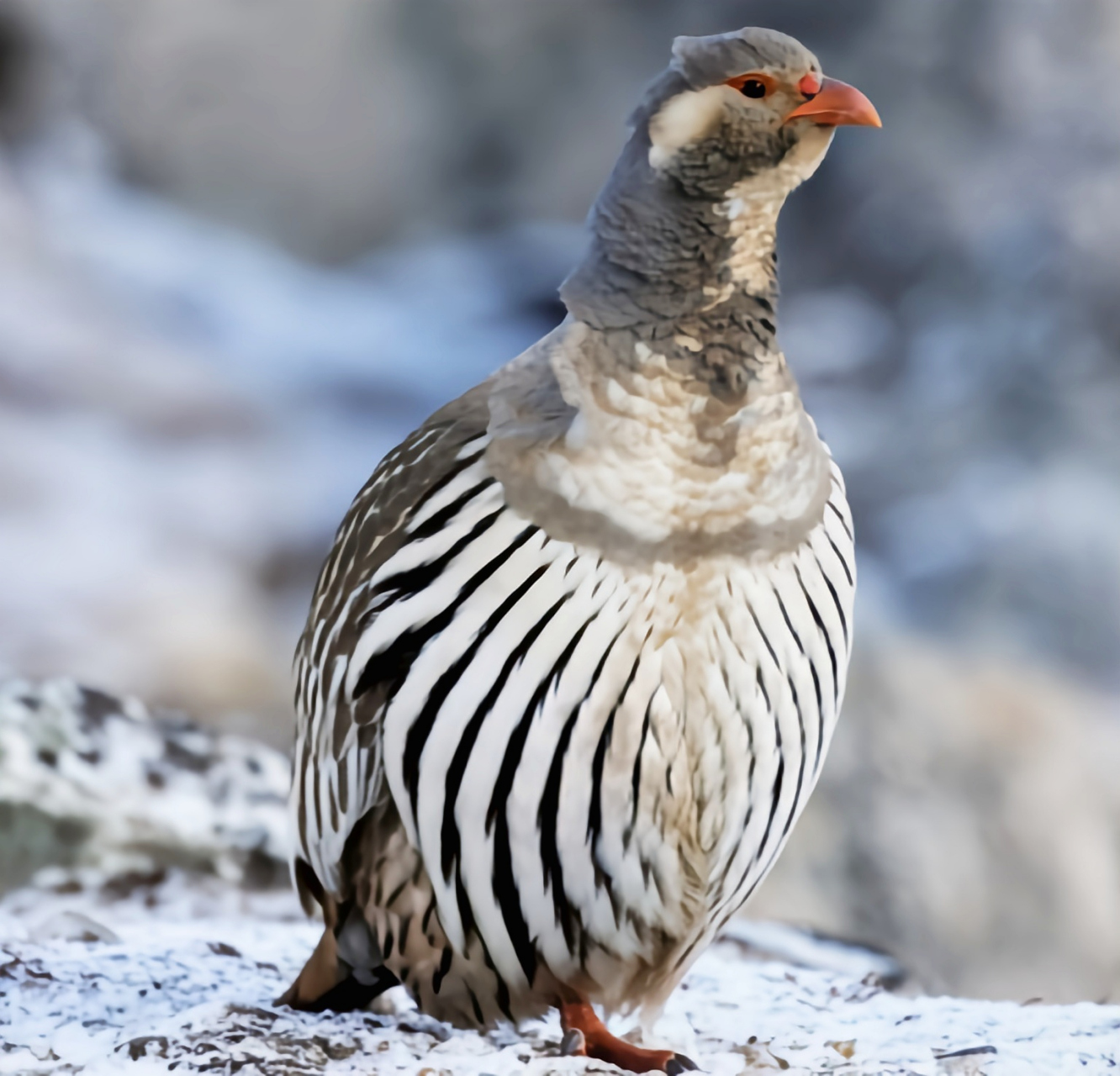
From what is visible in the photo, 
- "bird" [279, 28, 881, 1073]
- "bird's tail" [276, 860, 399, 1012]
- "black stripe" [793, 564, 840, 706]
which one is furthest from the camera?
"bird's tail" [276, 860, 399, 1012]

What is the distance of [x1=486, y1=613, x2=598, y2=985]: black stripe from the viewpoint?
72.4 inches

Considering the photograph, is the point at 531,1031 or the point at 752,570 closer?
the point at 752,570

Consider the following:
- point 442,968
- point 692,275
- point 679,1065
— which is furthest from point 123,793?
point 692,275

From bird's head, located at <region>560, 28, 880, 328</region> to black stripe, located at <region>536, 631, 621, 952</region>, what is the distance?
1.69 feet

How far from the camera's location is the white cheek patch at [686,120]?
182 cm

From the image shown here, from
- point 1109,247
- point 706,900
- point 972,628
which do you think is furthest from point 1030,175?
point 706,900

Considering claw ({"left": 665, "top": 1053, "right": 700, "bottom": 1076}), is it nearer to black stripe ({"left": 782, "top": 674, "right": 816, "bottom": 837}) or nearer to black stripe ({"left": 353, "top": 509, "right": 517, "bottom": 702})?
black stripe ({"left": 782, "top": 674, "right": 816, "bottom": 837})

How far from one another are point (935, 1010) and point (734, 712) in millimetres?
1064

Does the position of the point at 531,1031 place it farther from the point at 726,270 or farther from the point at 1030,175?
the point at 1030,175

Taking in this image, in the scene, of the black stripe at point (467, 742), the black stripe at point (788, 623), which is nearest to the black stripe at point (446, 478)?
the black stripe at point (467, 742)

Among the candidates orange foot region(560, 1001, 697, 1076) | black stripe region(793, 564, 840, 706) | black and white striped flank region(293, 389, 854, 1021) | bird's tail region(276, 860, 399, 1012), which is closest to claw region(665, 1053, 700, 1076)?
orange foot region(560, 1001, 697, 1076)

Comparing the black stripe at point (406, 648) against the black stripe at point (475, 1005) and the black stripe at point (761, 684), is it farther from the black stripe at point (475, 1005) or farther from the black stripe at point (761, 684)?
the black stripe at point (475, 1005)

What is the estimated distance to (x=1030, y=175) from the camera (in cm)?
507

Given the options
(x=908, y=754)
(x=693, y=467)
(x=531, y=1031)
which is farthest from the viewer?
(x=908, y=754)
